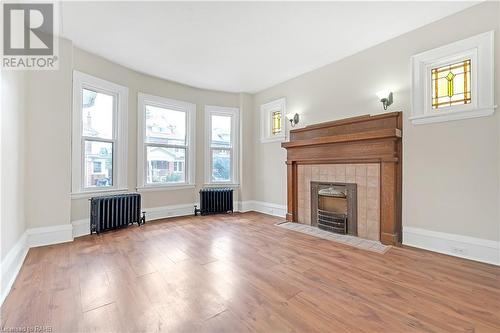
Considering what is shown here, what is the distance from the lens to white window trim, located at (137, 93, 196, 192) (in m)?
4.68

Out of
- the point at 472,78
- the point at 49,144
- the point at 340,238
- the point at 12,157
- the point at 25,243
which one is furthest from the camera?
the point at 340,238

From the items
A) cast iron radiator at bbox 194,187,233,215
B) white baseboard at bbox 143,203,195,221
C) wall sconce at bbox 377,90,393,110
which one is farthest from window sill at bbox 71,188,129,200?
wall sconce at bbox 377,90,393,110

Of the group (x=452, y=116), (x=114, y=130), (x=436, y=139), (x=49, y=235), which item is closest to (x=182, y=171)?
(x=114, y=130)

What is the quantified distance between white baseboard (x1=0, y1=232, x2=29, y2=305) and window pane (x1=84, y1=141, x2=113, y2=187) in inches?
52.5

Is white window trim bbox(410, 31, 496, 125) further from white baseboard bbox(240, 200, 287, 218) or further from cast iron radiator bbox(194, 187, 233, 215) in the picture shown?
cast iron radiator bbox(194, 187, 233, 215)

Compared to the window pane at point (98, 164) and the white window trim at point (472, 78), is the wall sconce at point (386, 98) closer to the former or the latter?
the white window trim at point (472, 78)

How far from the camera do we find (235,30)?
320 centimetres

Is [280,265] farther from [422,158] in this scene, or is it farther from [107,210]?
[107,210]

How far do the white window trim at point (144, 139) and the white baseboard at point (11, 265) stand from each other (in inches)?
80.6

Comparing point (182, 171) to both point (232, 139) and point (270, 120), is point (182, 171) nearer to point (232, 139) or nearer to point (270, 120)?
point (232, 139)

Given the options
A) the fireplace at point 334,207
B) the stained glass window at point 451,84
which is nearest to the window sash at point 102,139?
the fireplace at point 334,207

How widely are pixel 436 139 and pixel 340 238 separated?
1.93 meters

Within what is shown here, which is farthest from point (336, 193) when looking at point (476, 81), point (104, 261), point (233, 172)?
point (104, 261)

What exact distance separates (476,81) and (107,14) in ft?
15.1
